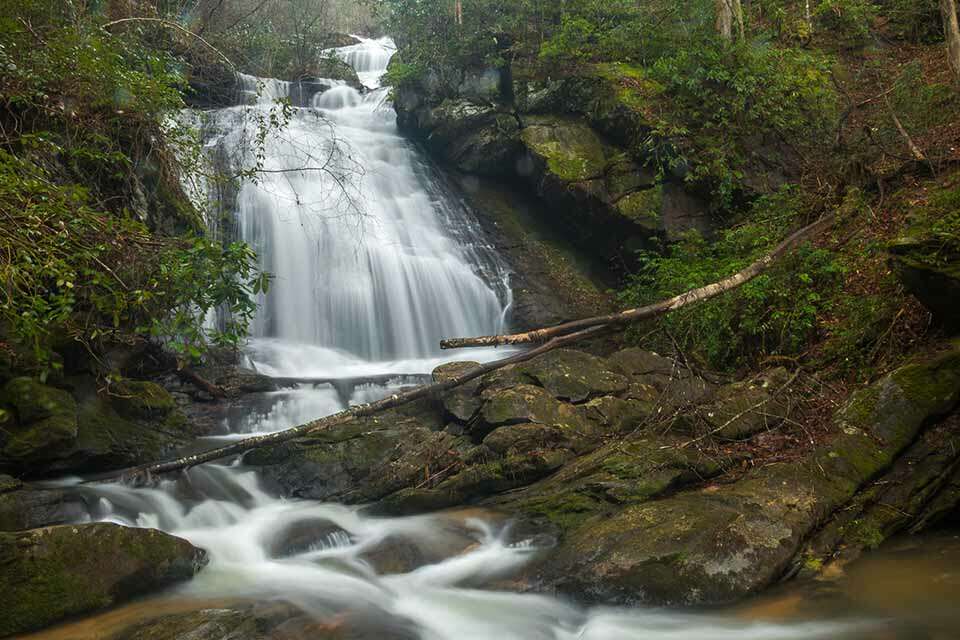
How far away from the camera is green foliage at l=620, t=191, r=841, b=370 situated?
24.3ft

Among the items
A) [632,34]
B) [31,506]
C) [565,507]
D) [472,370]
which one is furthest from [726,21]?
[31,506]

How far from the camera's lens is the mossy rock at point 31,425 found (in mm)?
5590

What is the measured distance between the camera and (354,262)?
12.1 meters

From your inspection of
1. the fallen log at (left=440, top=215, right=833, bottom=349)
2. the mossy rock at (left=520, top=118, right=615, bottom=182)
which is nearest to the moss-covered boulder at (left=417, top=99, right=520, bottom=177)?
the mossy rock at (left=520, top=118, right=615, bottom=182)

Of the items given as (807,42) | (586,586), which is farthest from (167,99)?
(807,42)

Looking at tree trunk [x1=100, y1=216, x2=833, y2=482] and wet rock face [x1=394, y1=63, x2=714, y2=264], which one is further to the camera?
wet rock face [x1=394, y1=63, x2=714, y2=264]

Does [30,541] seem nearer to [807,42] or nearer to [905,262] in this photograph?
[905,262]

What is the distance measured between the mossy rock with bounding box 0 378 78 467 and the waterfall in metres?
3.94

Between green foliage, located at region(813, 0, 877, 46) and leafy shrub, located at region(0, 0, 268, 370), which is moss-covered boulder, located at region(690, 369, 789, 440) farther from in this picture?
green foliage, located at region(813, 0, 877, 46)

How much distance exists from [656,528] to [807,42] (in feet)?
49.2

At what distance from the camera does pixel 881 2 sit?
16.9 meters

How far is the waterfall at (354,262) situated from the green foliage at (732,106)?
13.8 feet

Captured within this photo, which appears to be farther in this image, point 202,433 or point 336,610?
point 202,433

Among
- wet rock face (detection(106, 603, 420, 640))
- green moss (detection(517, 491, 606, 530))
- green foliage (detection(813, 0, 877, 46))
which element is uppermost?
green foliage (detection(813, 0, 877, 46))
